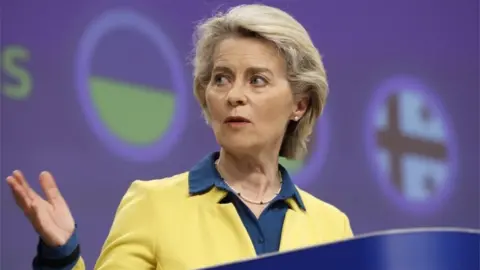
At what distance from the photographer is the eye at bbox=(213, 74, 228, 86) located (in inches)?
69.7

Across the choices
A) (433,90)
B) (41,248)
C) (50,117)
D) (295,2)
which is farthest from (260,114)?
(433,90)

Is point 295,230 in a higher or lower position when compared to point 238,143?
lower

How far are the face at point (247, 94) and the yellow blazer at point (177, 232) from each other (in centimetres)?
12

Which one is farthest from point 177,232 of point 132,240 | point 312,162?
point 312,162

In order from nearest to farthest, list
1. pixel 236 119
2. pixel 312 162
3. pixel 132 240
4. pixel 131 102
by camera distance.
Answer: pixel 132 240 < pixel 236 119 < pixel 131 102 < pixel 312 162

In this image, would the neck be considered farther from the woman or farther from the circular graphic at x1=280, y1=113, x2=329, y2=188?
the circular graphic at x1=280, y1=113, x2=329, y2=188

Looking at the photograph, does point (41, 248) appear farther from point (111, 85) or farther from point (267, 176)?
point (111, 85)

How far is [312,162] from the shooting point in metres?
3.01

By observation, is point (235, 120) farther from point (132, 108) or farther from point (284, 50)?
point (132, 108)

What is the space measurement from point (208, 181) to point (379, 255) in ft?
2.33

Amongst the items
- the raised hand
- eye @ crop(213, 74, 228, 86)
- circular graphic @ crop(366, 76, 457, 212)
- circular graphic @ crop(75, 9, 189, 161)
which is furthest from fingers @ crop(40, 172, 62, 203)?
circular graphic @ crop(366, 76, 457, 212)

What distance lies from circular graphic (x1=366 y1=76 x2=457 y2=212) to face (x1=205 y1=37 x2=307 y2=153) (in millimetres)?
1360

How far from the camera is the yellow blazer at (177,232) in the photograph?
63.2 inches

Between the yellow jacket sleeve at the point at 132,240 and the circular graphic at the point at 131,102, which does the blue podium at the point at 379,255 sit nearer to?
the yellow jacket sleeve at the point at 132,240
